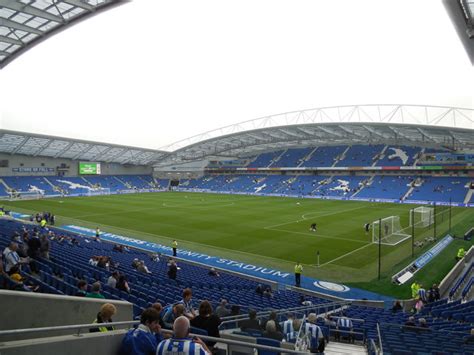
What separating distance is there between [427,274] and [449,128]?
36811 mm

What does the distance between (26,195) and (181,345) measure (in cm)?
6901

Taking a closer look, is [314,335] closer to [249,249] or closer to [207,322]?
[207,322]

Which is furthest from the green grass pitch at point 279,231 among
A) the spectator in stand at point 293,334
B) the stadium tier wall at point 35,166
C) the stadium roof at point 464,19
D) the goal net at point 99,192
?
the stadium tier wall at point 35,166

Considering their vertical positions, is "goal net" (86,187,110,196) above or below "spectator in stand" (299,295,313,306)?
above

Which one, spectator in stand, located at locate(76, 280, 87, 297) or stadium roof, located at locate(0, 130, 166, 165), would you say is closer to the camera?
spectator in stand, located at locate(76, 280, 87, 297)

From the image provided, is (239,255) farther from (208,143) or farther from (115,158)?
(115,158)

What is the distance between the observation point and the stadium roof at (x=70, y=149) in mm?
59388

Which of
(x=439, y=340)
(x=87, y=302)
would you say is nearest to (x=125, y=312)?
(x=87, y=302)

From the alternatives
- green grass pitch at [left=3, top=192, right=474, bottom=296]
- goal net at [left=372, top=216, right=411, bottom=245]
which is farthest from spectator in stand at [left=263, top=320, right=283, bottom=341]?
goal net at [left=372, top=216, right=411, bottom=245]

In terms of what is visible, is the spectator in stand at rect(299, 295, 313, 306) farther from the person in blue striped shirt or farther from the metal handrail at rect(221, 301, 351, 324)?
the person in blue striped shirt

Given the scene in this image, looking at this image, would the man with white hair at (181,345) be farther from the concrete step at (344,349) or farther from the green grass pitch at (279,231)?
the green grass pitch at (279,231)

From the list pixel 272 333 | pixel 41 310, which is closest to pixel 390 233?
pixel 272 333

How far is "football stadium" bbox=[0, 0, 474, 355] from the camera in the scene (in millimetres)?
5051

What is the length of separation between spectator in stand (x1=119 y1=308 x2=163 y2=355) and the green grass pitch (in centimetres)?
1622
